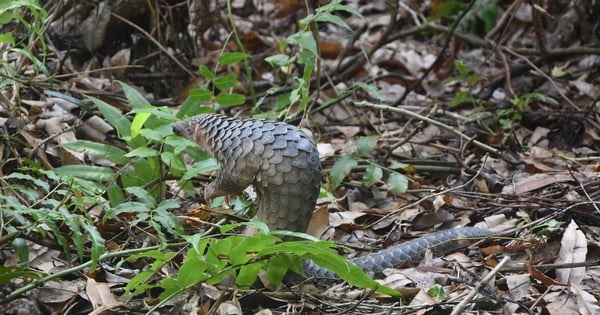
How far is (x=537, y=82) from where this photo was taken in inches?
250

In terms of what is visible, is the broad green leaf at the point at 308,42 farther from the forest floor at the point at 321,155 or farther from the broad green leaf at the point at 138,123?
the broad green leaf at the point at 138,123

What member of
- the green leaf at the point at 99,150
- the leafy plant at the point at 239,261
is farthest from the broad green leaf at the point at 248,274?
the green leaf at the point at 99,150

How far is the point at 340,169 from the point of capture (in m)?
4.59

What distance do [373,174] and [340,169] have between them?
0.57 ft

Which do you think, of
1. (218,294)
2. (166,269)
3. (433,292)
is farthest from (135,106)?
(433,292)

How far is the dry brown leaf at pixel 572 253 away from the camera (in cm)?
352

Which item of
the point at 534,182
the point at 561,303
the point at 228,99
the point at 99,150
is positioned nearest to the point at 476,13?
the point at 534,182

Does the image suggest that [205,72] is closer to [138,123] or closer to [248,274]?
[138,123]

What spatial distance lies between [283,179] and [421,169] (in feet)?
Result: 6.46

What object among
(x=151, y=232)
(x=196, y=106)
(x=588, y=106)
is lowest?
(x=588, y=106)

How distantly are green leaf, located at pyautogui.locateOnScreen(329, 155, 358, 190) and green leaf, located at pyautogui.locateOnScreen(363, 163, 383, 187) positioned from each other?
0.08 metres

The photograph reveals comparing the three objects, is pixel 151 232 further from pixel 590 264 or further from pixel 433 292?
pixel 590 264

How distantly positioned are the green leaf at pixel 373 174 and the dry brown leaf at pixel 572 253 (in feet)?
3.58

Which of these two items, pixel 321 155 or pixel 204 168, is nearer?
pixel 204 168
